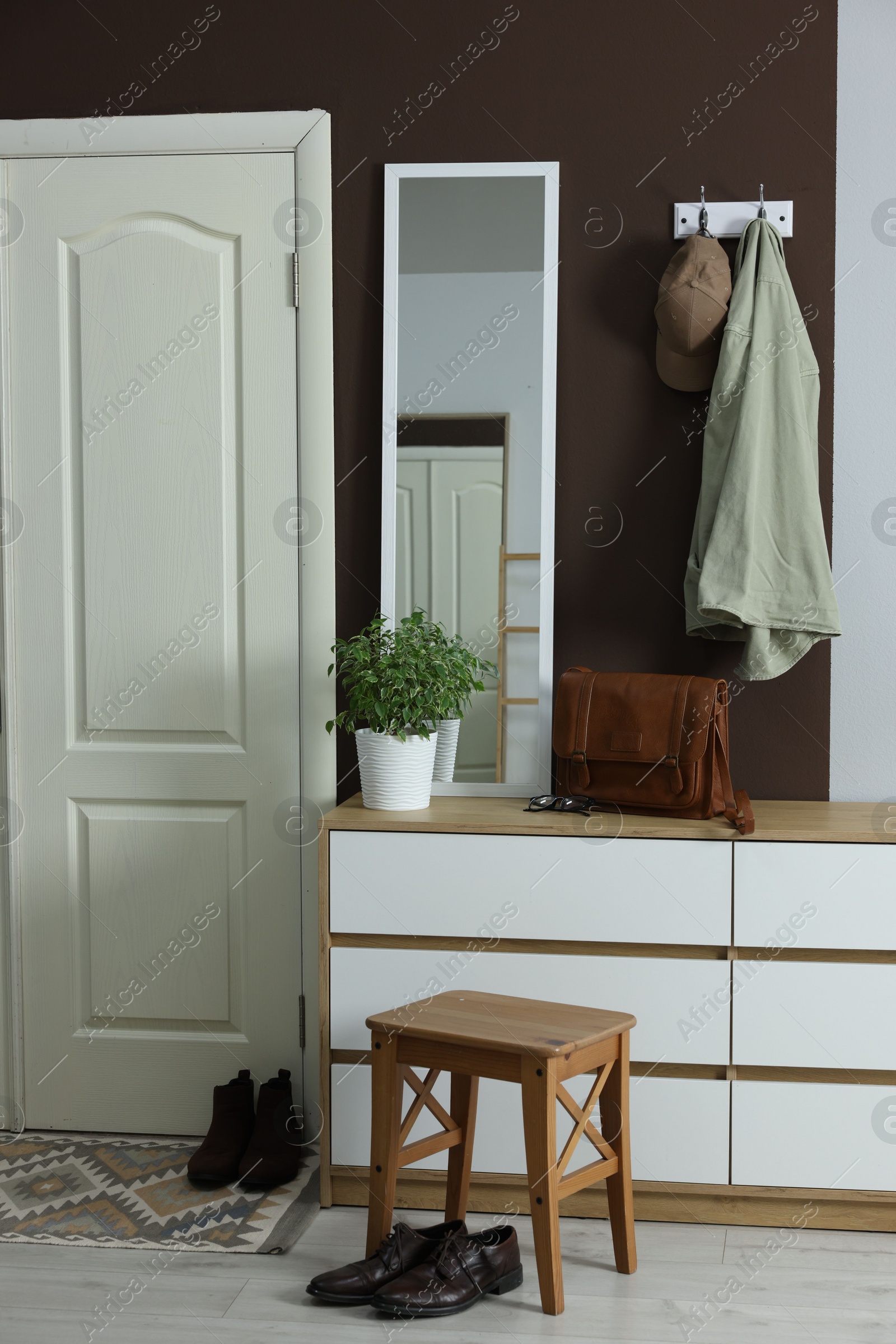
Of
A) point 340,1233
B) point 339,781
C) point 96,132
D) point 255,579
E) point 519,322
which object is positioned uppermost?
→ point 96,132

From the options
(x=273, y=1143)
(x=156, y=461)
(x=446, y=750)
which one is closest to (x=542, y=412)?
(x=446, y=750)

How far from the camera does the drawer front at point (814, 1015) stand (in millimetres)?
1977

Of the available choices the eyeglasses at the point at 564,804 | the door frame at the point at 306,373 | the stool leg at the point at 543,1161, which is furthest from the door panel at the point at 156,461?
the stool leg at the point at 543,1161

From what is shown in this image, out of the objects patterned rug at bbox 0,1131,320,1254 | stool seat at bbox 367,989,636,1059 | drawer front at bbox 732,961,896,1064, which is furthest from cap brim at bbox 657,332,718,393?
patterned rug at bbox 0,1131,320,1254

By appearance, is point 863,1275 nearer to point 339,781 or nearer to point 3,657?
Result: point 339,781

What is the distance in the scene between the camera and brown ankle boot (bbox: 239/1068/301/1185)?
2.18m

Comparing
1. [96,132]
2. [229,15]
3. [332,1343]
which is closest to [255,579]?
[96,132]

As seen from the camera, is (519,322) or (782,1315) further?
(519,322)

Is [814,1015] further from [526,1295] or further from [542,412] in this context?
[542,412]

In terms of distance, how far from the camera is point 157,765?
2.46 meters

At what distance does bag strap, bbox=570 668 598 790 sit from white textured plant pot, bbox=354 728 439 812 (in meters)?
0.29

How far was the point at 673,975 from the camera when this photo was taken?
202 centimetres

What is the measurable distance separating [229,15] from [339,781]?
5.67ft

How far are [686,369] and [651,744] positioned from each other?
0.82 meters
